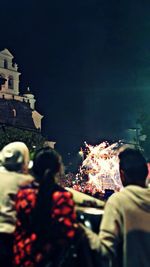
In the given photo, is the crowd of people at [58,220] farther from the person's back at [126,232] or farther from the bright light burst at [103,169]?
the bright light burst at [103,169]

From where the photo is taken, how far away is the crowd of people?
384 cm

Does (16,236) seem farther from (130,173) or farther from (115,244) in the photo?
(130,173)

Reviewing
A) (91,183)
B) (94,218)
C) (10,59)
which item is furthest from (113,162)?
(10,59)

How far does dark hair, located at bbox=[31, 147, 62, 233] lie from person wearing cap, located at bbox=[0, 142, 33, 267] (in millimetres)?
140

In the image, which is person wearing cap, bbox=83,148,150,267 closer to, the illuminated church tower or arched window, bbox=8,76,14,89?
the illuminated church tower

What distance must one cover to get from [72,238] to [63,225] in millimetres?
133

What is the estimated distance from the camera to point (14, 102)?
7100 cm

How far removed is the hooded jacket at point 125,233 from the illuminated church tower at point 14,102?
60.2 metres

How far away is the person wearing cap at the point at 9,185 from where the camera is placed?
162 inches

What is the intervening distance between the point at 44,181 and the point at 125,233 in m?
0.81

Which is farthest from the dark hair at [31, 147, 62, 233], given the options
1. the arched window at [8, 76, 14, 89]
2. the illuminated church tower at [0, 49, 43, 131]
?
the arched window at [8, 76, 14, 89]

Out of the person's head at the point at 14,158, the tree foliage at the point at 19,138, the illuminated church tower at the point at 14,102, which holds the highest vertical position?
the illuminated church tower at the point at 14,102

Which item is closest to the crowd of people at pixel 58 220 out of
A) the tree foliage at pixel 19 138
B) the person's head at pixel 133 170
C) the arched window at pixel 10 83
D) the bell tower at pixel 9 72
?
the person's head at pixel 133 170

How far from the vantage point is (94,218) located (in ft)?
14.5
